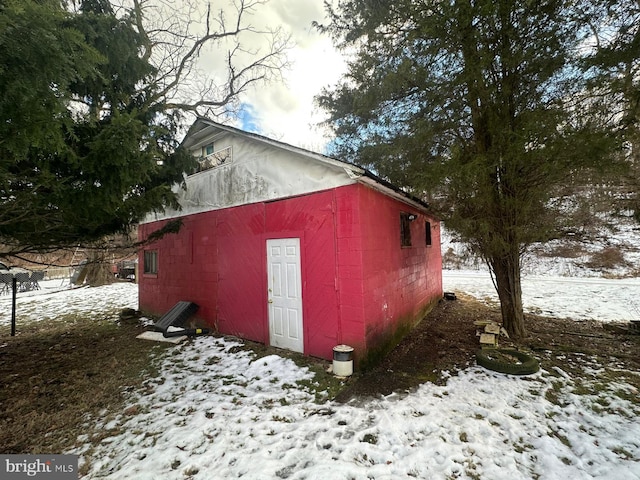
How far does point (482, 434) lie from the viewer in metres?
3.03

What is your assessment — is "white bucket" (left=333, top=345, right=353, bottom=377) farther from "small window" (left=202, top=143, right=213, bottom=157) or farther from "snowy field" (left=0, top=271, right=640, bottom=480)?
"small window" (left=202, top=143, right=213, bottom=157)

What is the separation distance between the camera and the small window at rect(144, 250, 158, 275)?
9.29m

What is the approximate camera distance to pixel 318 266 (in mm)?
5156

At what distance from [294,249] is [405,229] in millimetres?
3073

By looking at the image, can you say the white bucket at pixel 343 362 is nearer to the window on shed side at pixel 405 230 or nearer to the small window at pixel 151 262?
the window on shed side at pixel 405 230

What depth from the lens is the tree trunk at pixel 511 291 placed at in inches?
239

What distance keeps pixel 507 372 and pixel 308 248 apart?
3.85 metres

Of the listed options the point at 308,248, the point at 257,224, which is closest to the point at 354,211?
the point at 308,248

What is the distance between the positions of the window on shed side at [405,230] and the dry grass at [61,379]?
19.4 ft

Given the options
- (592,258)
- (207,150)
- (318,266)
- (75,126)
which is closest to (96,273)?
(207,150)

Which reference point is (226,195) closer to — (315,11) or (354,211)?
(354,211)

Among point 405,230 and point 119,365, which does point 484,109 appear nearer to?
point 405,230

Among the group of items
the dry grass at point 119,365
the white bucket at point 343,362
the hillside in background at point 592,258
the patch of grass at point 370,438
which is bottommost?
the dry grass at point 119,365

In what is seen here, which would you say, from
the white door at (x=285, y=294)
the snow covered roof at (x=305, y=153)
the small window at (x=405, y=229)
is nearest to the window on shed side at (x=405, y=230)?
the small window at (x=405, y=229)
